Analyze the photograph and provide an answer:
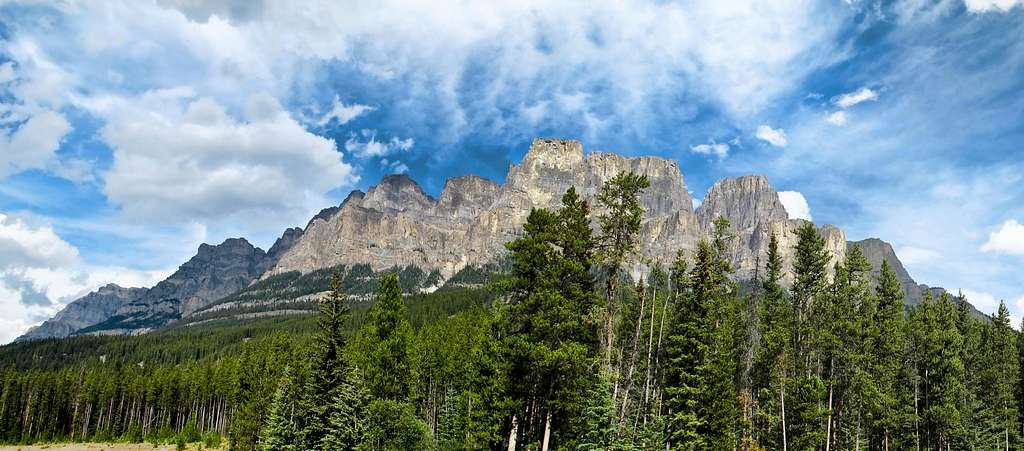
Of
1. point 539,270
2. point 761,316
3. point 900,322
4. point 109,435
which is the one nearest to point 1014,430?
point 900,322

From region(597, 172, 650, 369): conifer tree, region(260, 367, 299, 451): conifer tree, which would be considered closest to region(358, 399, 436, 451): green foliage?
region(260, 367, 299, 451): conifer tree

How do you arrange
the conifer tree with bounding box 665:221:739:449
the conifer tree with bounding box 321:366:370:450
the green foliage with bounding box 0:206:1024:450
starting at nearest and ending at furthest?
the green foliage with bounding box 0:206:1024:450, the conifer tree with bounding box 665:221:739:449, the conifer tree with bounding box 321:366:370:450

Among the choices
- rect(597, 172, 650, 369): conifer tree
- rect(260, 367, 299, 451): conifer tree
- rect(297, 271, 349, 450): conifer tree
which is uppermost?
rect(597, 172, 650, 369): conifer tree

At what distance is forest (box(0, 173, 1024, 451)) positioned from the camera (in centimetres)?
2553

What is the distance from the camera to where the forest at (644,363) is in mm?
25531

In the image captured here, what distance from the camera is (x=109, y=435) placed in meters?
93.5

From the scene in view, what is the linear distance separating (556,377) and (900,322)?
38186 mm

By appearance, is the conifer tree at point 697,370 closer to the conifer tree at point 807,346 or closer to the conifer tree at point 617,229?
the conifer tree at point 807,346

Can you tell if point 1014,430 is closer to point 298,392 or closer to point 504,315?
point 504,315

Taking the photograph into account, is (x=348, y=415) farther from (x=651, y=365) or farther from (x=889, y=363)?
(x=889, y=363)

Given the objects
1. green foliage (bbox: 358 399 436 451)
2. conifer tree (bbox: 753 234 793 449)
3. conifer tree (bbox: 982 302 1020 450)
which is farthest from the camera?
conifer tree (bbox: 982 302 1020 450)

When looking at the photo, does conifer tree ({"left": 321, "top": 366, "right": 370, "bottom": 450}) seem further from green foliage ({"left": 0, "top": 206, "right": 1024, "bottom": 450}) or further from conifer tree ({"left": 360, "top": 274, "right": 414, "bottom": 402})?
conifer tree ({"left": 360, "top": 274, "right": 414, "bottom": 402})

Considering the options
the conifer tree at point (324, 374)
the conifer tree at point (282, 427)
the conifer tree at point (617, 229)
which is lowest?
the conifer tree at point (282, 427)

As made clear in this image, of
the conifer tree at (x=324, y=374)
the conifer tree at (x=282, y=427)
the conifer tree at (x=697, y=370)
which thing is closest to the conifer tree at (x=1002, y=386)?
the conifer tree at (x=697, y=370)
